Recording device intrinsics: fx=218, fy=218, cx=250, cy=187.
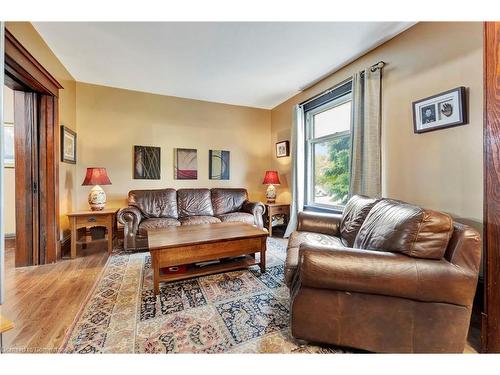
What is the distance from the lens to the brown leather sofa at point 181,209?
2977mm

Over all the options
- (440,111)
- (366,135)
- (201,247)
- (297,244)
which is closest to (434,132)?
(440,111)

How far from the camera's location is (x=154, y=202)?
3.46 metres

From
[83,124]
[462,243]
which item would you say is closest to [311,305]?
[462,243]

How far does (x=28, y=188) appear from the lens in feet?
8.06

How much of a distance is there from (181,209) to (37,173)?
5.88 feet

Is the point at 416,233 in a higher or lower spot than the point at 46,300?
higher

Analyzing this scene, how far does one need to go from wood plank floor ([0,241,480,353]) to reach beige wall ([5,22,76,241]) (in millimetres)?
752

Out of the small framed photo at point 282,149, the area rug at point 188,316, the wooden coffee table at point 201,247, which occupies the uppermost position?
the small framed photo at point 282,149

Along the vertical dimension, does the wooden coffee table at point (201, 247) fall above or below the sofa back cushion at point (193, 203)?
below

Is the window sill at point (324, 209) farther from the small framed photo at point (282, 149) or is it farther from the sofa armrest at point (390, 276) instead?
the sofa armrest at point (390, 276)

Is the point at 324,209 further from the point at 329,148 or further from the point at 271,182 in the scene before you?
the point at 271,182

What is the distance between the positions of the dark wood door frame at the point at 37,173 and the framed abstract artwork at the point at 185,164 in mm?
1697

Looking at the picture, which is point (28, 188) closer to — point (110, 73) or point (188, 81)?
point (110, 73)

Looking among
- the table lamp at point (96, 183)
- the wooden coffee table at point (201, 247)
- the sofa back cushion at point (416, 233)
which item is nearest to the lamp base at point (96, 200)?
the table lamp at point (96, 183)
